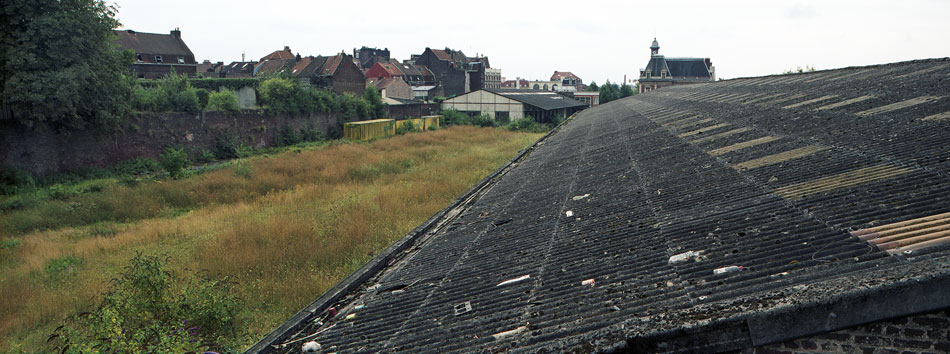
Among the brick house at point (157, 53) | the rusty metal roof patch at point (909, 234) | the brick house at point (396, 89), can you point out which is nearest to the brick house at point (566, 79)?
the brick house at point (396, 89)

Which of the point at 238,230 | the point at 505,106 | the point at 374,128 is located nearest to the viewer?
the point at 238,230

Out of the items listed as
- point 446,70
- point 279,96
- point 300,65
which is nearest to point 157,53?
point 300,65

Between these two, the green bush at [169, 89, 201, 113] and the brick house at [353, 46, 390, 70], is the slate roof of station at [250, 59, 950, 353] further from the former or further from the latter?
the brick house at [353, 46, 390, 70]

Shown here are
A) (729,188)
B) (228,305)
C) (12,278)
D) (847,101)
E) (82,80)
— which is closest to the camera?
(729,188)

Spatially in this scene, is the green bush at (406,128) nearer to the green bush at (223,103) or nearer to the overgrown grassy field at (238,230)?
the green bush at (223,103)

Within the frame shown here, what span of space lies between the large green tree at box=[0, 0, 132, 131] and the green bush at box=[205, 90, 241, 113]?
833cm

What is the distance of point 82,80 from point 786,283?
26.7 meters

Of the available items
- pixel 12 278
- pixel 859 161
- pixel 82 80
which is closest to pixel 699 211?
pixel 859 161

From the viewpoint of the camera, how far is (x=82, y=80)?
2225cm

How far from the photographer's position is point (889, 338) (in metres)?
2.86

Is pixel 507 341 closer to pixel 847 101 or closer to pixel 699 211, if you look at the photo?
pixel 699 211

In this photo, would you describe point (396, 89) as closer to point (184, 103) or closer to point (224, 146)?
point (224, 146)

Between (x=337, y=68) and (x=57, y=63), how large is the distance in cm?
2705

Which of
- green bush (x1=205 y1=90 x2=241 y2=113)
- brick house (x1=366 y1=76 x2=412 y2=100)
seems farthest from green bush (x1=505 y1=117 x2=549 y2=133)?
brick house (x1=366 y1=76 x2=412 y2=100)
